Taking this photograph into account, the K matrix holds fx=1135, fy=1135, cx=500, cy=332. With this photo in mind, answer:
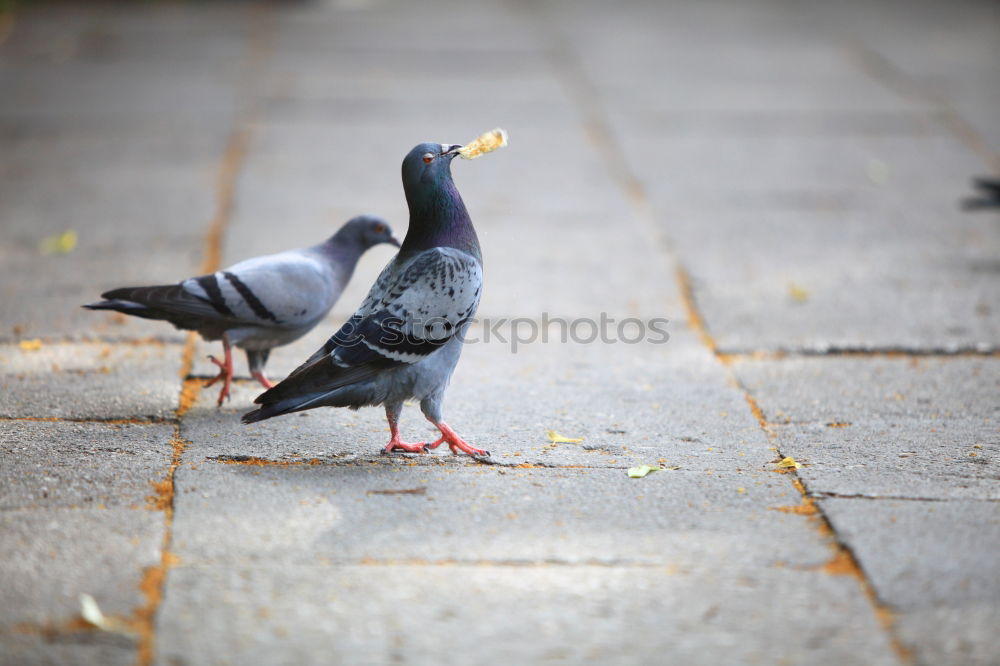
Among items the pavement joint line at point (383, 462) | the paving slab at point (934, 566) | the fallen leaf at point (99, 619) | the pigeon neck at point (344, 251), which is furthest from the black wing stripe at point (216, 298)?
the paving slab at point (934, 566)

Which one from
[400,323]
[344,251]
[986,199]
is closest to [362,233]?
[344,251]

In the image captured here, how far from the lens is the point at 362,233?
203 inches

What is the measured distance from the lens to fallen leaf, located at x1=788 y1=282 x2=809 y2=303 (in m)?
6.30

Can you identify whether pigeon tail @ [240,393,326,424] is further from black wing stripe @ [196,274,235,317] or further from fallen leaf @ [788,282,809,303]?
fallen leaf @ [788,282,809,303]

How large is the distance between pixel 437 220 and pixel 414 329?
1.61 feet

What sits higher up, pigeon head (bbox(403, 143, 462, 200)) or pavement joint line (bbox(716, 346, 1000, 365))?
pigeon head (bbox(403, 143, 462, 200))

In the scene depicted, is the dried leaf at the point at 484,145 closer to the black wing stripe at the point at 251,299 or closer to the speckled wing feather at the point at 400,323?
the speckled wing feather at the point at 400,323

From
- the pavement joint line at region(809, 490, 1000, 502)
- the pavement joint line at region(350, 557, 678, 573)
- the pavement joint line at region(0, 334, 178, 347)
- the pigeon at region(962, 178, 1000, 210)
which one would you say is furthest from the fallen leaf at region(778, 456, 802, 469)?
the pigeon at region(962, 178, 1000, 210)

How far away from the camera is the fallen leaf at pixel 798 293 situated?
6.30 metres

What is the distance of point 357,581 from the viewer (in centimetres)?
338

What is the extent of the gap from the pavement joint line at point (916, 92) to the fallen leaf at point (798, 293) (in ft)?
10.2

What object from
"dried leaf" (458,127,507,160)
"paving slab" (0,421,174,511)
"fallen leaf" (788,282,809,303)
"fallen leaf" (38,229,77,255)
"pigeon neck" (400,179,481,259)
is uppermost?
"dried leaf" (458,127,507,160)

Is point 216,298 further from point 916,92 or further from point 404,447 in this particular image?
point 916,92

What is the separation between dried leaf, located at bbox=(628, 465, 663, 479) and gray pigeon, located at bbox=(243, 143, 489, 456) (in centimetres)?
59
